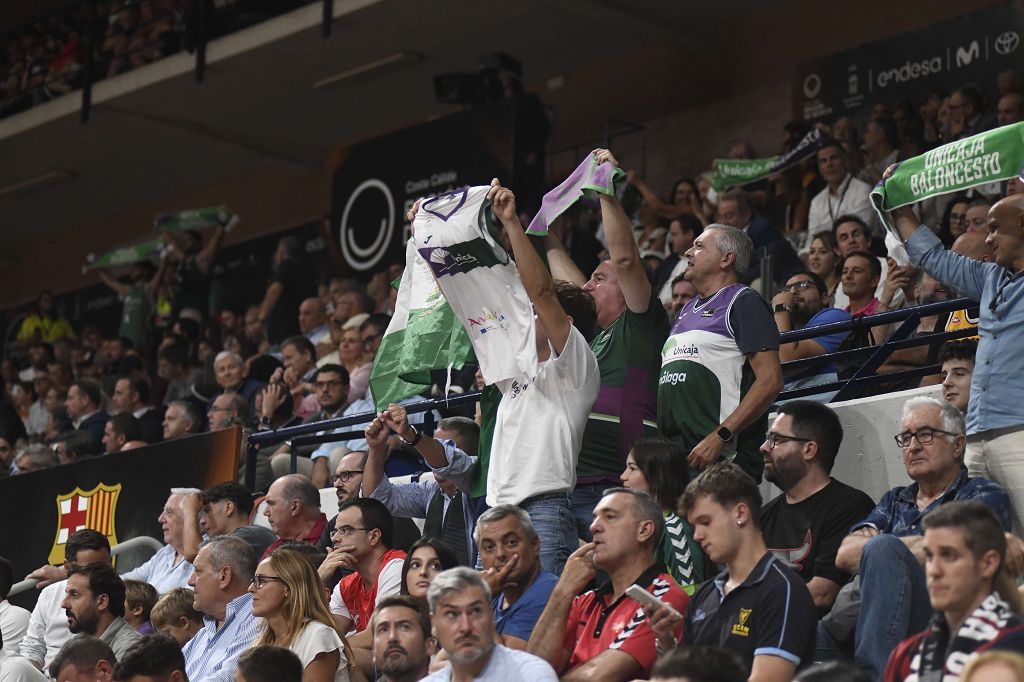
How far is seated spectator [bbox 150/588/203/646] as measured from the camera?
7250mm

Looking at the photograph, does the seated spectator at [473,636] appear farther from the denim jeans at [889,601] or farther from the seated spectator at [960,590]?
the seated spectator at [960,590]

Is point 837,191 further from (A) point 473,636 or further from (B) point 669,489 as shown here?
(A) point 473,636

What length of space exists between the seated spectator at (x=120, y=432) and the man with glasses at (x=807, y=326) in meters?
4.76

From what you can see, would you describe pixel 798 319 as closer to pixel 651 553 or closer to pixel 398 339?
pixel 398 339

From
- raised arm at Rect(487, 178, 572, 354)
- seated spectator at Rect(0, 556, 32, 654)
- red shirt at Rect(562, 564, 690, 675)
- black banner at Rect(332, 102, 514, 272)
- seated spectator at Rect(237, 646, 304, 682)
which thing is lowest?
seated spectator at Rect(0, 556, 32, 654)

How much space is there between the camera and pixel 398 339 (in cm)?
693

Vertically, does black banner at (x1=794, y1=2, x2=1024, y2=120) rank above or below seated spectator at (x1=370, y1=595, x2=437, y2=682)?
above

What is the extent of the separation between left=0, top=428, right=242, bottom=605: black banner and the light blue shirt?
0.47m

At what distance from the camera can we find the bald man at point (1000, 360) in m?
5.28

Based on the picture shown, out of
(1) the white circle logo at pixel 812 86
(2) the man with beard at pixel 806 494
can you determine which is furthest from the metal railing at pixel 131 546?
(1) the white circle logo at pixel 812 86

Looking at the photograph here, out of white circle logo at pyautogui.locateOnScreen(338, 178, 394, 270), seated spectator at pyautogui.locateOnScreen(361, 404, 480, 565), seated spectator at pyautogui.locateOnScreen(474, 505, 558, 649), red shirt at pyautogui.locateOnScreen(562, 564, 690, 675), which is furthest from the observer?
white circle logo at pyautogui.locateOnScreen(338, 178, 394, 270)

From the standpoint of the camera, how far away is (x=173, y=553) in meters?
8.61

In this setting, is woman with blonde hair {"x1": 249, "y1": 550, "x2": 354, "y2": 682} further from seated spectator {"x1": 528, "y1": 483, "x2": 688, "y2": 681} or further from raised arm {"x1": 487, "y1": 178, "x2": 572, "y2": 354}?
raised arm {"x1": 487, "y1": 178, "x2": 572, "y2": 354}

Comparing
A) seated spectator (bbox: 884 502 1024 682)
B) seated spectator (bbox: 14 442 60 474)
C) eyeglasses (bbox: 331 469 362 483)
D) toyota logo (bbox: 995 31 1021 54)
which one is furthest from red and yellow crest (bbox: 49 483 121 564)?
toyota logo (bbox: 995 31 1021 54)
